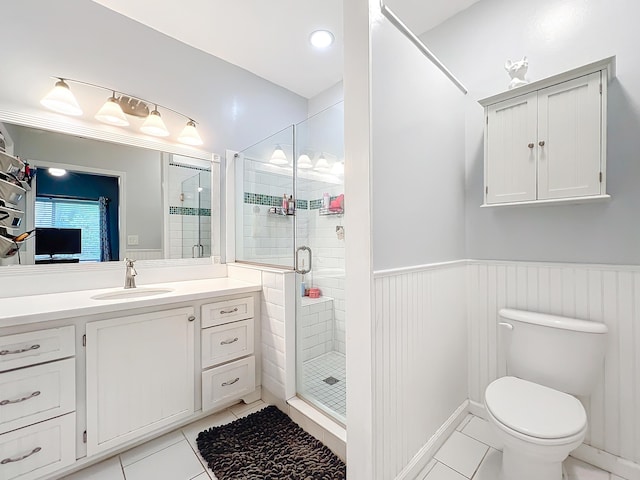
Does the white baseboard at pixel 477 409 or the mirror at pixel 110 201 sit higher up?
the mirror at pixel 110 201

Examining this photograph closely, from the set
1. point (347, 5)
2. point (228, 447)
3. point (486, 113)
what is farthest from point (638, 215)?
point (228, 447)

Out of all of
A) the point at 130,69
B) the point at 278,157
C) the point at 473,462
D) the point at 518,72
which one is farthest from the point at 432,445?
the point at 130,69

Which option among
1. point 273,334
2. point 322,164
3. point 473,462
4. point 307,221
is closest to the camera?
point 473,462

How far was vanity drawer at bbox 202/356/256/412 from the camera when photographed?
69.9 inches

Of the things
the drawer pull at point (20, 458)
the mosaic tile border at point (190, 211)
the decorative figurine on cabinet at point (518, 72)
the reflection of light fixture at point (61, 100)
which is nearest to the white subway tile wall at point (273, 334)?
the mosaic tile border at point (190, 211)

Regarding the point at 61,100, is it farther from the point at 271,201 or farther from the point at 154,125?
the point at 271,201

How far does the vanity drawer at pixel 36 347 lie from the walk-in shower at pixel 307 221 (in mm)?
1233

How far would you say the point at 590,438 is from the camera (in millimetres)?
1461

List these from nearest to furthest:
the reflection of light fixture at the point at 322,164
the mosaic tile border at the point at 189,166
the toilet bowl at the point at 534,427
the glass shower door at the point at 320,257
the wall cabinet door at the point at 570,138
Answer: the toilet bowl at the point at 534,427 < the wall cabinet door at the point at 570,138 < the glass shower door at the point at 320,257 < the mosaic tile border at the point at 189,166 < the reflection of light fixture at the point at 322,164

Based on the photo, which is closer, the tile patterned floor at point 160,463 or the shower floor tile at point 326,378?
the tile patterned floor at point 160,463

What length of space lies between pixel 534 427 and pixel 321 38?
8.98 feet

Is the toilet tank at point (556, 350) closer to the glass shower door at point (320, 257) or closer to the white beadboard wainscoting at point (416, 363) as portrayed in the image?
the white beadboard wainscoting at point (416, 363)

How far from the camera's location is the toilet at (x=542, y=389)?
3.67 ft

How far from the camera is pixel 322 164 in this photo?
253 cm
